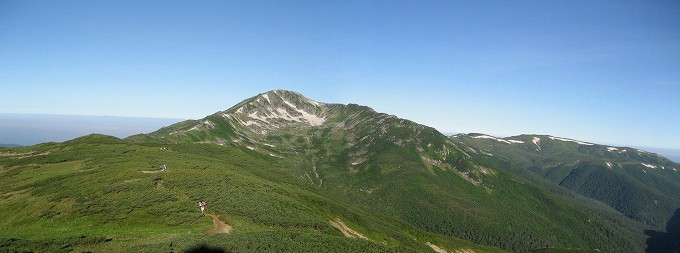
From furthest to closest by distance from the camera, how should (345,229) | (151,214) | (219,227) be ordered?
(345,229) → (151,214) → (219,227)

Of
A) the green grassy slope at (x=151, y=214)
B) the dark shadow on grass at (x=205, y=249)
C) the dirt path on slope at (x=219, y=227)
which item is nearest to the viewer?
the dark shadow on grass at (x=205, y=249)

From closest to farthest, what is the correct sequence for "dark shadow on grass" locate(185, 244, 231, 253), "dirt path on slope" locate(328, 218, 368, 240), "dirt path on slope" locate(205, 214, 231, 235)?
"dark shadow on grass" locate(185, 244, 231, 253) → "dirt path on slope" locate(205, 214, 231, 235) → "dirt path on slope" locate(328, 218, 368, 240)

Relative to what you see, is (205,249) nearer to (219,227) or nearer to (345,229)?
(219,227)

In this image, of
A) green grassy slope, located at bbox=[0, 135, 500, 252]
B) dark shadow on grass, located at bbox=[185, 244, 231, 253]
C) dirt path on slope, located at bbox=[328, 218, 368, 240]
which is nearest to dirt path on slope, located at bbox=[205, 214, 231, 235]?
green grassy slope, located at bbox=[0, 135, 500, 252]

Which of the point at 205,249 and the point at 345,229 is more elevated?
the point at 205,249

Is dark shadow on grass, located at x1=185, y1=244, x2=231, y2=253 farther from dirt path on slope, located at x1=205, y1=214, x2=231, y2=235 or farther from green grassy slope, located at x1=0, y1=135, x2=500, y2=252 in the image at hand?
dirt path on slope, located at x1=205, y1=214, x2=231, y2=235

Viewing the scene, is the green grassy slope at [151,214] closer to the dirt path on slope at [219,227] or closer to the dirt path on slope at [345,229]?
the dirt path on slope at [219,227]

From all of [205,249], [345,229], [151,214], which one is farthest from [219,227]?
[345,229]

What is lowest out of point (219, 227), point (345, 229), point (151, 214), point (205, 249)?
point (345, 229)

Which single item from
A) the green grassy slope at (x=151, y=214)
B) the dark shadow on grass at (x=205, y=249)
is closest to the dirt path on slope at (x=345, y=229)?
the green grassy slope at (x=151, y=214)
